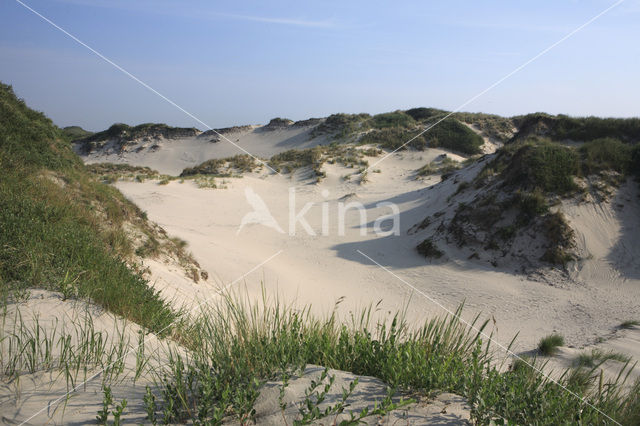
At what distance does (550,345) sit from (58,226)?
6.91m

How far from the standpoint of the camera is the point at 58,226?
15.2ft

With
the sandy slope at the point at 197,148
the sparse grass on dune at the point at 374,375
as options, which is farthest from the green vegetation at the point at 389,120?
the sparse grass on dune at the point at 374,375

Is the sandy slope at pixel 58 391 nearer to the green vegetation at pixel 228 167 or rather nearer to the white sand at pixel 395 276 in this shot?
the white sand at pixel 395 276

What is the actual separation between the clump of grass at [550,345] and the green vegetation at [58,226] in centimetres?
514

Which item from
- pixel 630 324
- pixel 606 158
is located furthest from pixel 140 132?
pixel 630 324

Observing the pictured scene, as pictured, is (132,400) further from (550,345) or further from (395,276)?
(395,276)

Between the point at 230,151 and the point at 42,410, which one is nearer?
the point at 42,410

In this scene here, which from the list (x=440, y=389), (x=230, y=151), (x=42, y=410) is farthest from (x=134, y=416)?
Answer: (x=230, y=151)

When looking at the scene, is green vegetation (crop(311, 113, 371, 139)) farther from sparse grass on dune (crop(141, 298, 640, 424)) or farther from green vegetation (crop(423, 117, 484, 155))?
sparse grass on dune (crop(141, 298, 640, 424))

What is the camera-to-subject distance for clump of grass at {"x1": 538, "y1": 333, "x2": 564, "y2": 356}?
5.35 meters

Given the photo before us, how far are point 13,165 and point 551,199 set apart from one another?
11.8 m

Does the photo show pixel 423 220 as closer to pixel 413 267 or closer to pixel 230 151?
pixel 413 267

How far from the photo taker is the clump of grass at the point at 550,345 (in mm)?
5348

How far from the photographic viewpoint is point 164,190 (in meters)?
18.2
